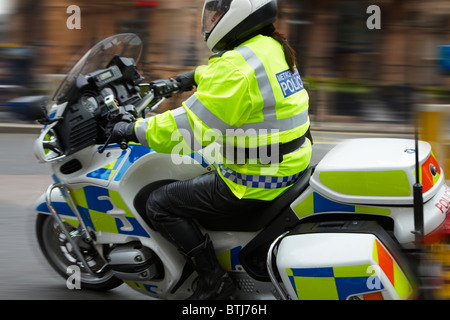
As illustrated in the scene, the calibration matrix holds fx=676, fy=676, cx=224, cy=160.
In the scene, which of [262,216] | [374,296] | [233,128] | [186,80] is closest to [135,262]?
[262,216]

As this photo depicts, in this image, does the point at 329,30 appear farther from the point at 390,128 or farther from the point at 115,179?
the point at 115,179

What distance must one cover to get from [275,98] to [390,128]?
6421 mm

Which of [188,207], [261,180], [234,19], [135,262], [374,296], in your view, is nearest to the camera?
[374,296]

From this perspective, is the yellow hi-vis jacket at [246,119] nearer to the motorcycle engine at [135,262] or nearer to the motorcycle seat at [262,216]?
the motorcycle seat at [262,216]

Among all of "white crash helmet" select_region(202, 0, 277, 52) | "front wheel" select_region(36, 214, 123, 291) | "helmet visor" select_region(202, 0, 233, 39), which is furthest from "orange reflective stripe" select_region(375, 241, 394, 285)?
"front wheel" select_region(36, 214, 123, 291)

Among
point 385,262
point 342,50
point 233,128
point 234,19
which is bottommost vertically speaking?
point 342,50

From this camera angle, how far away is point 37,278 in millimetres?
4500

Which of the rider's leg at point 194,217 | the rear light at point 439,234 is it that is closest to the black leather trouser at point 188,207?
the rider's leg at point 194,217

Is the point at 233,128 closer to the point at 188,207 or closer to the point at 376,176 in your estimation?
the point at 188,207

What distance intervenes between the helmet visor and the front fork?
1.23 meters

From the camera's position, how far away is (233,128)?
3.19m

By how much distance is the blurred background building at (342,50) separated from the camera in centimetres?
973

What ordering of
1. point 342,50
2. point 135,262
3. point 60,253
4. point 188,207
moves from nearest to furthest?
point 188,207 → point 135,262 → point 60,253 → point 342,50

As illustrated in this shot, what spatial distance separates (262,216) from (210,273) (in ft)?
1.34
